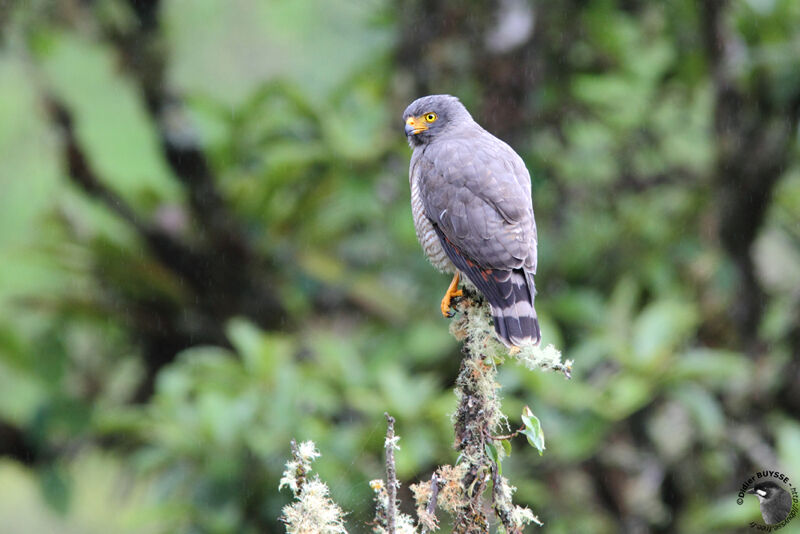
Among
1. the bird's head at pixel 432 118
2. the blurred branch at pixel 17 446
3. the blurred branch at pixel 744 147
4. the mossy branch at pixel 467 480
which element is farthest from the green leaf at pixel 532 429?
the blurred branch at pixel 17 446

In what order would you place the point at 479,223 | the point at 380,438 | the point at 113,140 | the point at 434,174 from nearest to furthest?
the point at 479,223 → the point at 434,174 → the point at 380,438 → the point at 113,140

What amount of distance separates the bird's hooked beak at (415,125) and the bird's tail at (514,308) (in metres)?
0.79

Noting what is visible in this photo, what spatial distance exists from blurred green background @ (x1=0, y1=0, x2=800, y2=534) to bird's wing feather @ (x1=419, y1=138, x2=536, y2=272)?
187 centimetres

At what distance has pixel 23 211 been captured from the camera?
5.78 meters

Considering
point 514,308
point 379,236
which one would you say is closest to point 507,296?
point 514,308

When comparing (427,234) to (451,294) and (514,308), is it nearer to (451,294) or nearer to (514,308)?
(451,294)

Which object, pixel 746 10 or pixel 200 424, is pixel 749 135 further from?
pixel 200 424

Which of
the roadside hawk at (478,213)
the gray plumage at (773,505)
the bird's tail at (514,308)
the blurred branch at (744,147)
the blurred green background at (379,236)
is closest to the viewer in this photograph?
the bird's tail at (514,308)

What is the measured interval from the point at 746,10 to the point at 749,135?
29.4 inches

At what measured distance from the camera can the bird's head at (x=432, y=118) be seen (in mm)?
3076

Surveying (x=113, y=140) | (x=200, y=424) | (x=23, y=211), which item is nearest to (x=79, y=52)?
(x=113, y=140)

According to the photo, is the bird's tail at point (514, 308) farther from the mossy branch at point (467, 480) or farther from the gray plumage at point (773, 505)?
the gray plumage at point (773, 505)

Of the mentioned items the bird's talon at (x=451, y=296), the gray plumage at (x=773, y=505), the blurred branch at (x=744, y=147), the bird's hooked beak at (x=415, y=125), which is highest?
the blurred branch at (x=744, y=147)

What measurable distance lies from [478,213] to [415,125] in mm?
603
